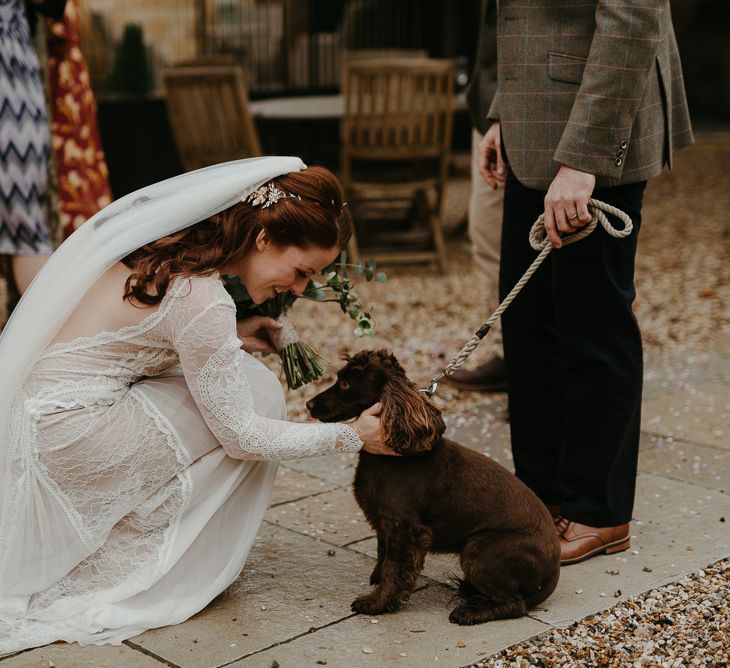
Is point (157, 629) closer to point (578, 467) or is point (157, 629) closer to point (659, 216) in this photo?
point (578, 467)

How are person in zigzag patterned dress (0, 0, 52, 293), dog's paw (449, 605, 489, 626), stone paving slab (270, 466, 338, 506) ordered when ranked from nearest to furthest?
dog's paw (449, 605, 489, 626), stone paving slab (270, 466, 338, 506), person in zigzag patterned dress (0, 0, 52, 293)

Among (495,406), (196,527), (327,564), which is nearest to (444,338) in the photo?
(495,406)

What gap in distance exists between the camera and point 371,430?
9.21 ft

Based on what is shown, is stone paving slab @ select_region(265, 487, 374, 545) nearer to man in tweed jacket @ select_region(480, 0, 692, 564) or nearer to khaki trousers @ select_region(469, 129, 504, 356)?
man in tweed jacket @ select_region(480, 0, 692, 564)

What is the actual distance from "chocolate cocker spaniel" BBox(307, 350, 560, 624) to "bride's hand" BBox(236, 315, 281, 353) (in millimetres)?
473

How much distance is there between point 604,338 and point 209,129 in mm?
5206

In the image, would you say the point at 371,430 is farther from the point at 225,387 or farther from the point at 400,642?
the point at 400,642

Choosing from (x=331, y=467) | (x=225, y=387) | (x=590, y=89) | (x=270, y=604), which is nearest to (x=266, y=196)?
(x=225, y=387)

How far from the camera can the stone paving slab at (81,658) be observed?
8.72 ft

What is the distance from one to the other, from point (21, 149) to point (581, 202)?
2.73 m

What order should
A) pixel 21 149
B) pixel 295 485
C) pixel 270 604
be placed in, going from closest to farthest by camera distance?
pixel 270 604
pixel 295 485
pixel 21 149

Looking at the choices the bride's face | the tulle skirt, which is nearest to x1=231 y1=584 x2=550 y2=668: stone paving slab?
the tulle skirt

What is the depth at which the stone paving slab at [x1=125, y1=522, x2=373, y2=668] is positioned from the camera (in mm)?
2760

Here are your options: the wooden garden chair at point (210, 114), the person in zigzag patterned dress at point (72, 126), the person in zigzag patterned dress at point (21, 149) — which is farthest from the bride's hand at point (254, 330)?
the wooden garden chair at point (210, 114)
